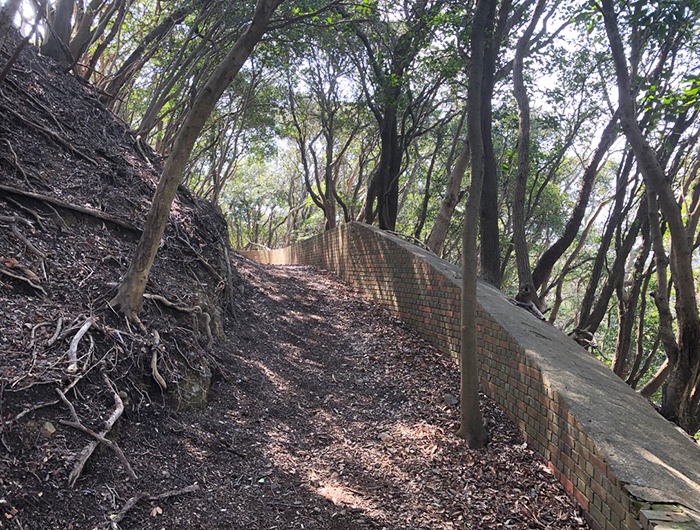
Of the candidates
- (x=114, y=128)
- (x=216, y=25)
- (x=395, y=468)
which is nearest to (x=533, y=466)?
(x=395, y=468)

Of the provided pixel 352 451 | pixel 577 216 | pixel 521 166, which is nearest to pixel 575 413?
pixel 352 451

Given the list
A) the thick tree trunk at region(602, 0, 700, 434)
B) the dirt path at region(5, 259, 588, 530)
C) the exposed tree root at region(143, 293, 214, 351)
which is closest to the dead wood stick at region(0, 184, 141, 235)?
the exposed tree root at region(143, 293, 214, 351)

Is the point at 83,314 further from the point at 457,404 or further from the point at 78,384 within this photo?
the point at 457,404

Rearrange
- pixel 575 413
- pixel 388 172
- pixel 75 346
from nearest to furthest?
pixel 75 346, pixel 575 413, pixel 388 172

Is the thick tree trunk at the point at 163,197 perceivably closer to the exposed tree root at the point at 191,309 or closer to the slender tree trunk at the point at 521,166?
the exposed tree root at the point at 191,309

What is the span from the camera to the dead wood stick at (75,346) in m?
3.46

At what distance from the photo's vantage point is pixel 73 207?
5.21 m

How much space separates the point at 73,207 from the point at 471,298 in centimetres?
455

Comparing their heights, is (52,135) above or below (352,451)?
above

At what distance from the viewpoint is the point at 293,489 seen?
3850mm

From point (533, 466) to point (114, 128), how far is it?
839cm

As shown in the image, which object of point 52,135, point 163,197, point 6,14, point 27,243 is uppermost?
point 6,14

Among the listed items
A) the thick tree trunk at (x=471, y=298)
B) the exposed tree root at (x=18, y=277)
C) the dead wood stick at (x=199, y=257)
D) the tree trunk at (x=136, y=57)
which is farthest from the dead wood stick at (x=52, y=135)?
the thick tree trunk at (x=471, y=298)

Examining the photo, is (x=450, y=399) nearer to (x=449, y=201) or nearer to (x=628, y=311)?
(x=628, y=311)
